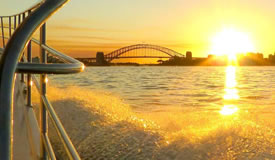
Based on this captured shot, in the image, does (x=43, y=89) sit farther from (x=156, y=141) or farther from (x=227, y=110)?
(x=227, y=110)

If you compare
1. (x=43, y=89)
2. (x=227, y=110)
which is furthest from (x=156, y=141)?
(x=227, y=110)

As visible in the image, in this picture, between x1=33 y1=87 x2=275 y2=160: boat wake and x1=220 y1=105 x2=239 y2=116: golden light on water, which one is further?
x1=220 y1=105 x2=239 y2=116: golden light on water

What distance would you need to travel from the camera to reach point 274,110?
9.70m

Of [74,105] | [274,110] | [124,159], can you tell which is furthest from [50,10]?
[274,110]

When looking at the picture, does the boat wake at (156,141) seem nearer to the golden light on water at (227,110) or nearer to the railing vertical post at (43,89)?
the railing vertical post at (43,89)

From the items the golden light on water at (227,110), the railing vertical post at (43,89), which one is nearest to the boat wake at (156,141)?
the railing vertical post at (43,89)

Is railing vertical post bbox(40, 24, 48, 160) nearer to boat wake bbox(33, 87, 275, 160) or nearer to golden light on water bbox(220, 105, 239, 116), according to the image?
boat wake bbox(33, 87, 275, 160)

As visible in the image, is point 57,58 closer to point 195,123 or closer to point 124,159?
point 124,159

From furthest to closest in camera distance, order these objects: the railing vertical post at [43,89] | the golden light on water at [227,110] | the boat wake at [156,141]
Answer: the golden light on water at [227,110], the boat wake at [156,141], the railing vertical post at [43,89]

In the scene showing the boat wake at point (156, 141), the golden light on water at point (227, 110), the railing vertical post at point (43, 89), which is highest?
the railing vertical post at point (43, 89)

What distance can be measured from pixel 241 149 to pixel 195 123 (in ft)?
8.09

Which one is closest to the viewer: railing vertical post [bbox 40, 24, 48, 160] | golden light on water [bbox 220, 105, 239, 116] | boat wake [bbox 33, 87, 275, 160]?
railing vertical post [bbox 40, 24, 48, 160]

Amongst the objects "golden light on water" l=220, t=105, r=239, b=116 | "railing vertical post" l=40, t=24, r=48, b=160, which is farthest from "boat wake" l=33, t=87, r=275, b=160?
"golden light on water" l=220, t=105, r=239, b=116

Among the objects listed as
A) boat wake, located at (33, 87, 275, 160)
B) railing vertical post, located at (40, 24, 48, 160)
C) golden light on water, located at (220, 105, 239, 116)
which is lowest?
golden light on water, located at (220, 105, 239, 116)
